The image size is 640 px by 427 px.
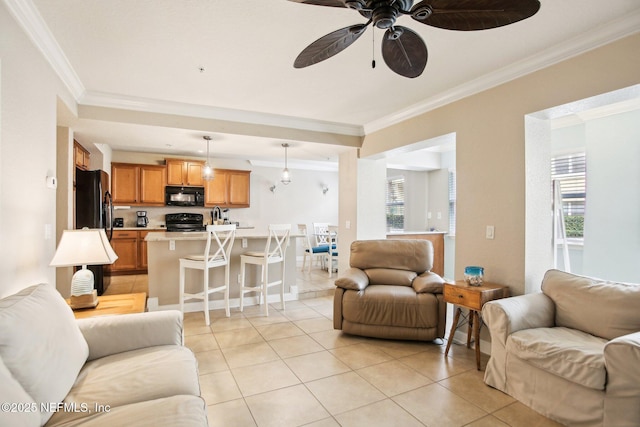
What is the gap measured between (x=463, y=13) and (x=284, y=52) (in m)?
1.54

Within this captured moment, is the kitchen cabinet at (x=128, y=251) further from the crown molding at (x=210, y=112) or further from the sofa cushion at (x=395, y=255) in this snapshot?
the sofa cushion at (x=395, y=255)

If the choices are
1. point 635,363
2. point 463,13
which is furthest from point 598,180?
point 463,13

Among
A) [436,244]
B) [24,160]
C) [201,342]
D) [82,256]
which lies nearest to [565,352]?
[201,342]

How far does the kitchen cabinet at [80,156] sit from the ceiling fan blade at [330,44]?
3885 mm

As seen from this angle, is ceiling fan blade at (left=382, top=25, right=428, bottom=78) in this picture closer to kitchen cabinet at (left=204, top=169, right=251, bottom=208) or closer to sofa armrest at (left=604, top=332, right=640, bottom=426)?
sofa armrest at (left=604, top=332, right=640, bottom=426)

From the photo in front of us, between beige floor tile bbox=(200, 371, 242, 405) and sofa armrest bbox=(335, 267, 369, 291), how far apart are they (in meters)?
1.35

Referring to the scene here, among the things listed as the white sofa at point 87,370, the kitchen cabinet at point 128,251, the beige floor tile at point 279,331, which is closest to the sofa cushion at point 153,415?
the white sofa at point 87,370

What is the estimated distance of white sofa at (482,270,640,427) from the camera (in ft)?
5.68

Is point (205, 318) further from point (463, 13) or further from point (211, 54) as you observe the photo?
point (463, 13)

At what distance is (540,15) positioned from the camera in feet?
6.92

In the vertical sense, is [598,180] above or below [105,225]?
above

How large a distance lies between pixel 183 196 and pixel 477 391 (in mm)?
6163

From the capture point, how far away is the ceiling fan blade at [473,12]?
1369mm

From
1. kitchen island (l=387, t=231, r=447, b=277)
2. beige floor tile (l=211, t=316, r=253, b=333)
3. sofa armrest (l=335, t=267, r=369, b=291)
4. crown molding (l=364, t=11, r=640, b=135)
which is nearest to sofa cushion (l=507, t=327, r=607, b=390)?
sofa armrest (l=335, t=267, r=369, b=291)
